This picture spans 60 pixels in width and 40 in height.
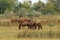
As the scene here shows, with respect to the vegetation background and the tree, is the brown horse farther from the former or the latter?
the tree

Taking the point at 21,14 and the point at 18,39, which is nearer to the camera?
the point at 18,39

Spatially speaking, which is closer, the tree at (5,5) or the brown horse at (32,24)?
the brown horse at (32,24)

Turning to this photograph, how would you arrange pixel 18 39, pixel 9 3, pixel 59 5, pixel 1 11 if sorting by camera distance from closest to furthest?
pixel 18 39 → pixel 1 11 → pixel 9 3 → pixel 59 5

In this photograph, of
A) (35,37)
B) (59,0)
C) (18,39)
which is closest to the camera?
(18,39)

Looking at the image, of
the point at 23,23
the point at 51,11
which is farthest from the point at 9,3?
the point at 23,23

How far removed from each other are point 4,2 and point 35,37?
4121cm

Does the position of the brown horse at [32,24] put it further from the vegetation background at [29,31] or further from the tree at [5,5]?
the tree at [5,5]

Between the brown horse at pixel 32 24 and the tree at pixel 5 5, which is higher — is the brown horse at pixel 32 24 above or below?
below

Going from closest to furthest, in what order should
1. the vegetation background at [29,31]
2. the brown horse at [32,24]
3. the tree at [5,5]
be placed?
the vegetation background at [29,31] < the brown horse at [32,24] < the tree at [5,5]

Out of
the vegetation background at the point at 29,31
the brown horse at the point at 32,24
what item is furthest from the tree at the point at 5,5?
the brown horse at the point at 32,24

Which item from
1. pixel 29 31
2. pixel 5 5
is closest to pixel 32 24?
pixel 29 31

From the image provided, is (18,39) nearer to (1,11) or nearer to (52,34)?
(52,34)

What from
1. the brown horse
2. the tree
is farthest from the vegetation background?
the brown horse

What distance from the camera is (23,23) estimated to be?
25641 millimetres
